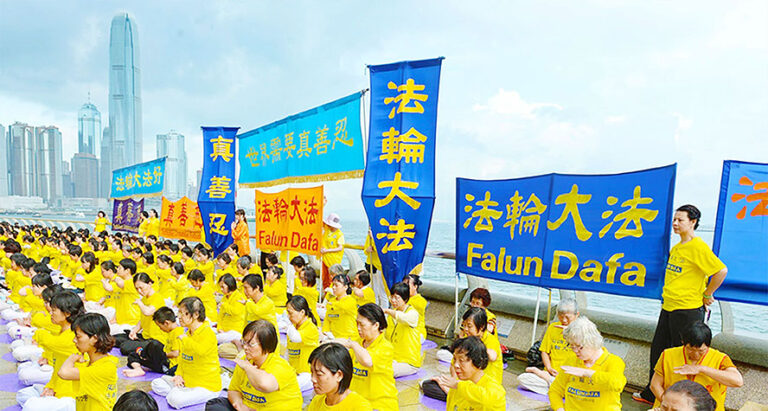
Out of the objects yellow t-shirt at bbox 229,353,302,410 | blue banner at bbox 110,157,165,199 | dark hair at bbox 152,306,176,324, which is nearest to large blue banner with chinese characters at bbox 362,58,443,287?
dark hair at bbox 152,306,176,324

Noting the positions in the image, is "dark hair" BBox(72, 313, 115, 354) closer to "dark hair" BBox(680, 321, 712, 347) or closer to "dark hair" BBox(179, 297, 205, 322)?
"dark hair" BBox(179, 297, 205, 322)

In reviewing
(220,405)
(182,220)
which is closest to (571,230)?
(220,405)

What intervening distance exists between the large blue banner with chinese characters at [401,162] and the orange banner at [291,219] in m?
1.38

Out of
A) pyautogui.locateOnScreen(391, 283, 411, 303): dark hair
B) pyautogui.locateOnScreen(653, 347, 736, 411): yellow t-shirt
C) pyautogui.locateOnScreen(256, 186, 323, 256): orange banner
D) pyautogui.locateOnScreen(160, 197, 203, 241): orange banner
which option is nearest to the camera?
pyautogui.locateOnScreen(653, 347, 736, 411): yellow t-shirt

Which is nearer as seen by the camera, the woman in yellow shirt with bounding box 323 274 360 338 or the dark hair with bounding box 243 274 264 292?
the dark hair with bounding box 243 274 264 292

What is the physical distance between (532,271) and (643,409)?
176 cm

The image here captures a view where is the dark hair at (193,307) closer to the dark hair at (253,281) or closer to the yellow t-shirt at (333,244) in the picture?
the dark hair at (253,281)

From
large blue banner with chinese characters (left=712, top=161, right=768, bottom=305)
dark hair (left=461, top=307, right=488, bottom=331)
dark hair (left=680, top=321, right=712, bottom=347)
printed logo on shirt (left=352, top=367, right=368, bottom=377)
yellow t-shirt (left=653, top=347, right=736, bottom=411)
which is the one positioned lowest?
printed logo on shirt (left=352, top=367, right=368, bottom=377)

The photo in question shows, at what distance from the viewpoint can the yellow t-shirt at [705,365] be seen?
12.1 feet

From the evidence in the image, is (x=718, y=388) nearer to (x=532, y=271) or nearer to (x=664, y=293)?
(x=664, y=293)

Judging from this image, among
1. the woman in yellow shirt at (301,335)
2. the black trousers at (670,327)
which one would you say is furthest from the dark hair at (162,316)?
the black trousers at (670,327)

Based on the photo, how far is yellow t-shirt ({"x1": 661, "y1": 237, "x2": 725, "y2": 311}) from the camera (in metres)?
4.48

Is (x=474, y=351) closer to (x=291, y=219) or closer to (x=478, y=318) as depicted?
(x=478, y=318)

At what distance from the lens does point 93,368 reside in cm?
353
